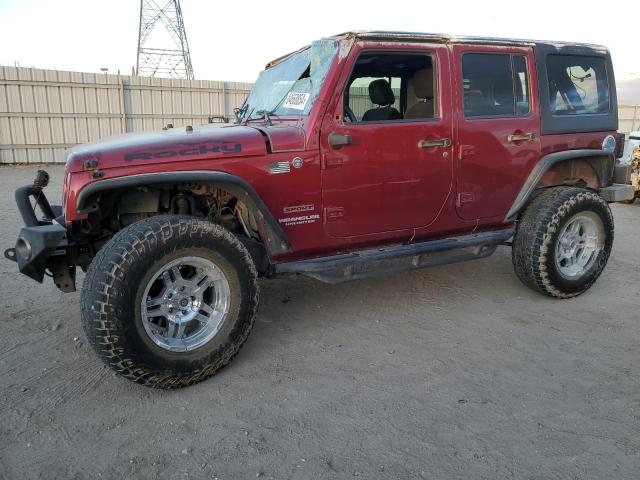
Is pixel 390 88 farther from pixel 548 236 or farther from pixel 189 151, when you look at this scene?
pixel 189 151

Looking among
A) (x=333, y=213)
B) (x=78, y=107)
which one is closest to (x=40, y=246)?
(x=333, y=213)

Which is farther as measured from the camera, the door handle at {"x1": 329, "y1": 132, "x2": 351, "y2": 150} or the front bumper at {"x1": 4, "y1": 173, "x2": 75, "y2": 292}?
the door handle at {"x1": 329, "y1": 132, "x2": 351, "y2": 150}

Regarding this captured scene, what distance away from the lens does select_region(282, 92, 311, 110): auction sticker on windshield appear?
342cm

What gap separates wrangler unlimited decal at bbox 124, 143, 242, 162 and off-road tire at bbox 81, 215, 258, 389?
0.35m

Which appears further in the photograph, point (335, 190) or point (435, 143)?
point (435, 143)

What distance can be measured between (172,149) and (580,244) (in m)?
3.59

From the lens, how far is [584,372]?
10.4ft

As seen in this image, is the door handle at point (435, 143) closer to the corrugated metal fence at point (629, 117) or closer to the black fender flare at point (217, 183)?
the black fender flare at point (217, 183)

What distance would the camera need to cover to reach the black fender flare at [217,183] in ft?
Result: 9.07

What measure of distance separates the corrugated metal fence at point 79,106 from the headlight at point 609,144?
969cm

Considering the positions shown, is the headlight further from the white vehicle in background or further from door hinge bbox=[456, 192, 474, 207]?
the white vehicle in background

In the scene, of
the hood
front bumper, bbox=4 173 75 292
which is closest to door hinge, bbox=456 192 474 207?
the hood

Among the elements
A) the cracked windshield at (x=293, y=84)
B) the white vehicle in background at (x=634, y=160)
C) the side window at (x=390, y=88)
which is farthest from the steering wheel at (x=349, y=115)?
the white vehicle in background at (x=634, y=160)

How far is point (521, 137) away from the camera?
3.98 meters
